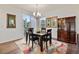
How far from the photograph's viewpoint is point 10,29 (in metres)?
2.58

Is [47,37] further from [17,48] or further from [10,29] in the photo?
[10,29]

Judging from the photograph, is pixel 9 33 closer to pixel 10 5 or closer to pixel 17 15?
pixel 17 15

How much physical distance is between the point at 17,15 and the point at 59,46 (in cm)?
142

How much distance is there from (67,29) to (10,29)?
5.11 feet

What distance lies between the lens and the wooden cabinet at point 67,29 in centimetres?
253

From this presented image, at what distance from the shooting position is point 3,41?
247 centimetres

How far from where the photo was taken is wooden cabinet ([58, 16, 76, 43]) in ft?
8.30

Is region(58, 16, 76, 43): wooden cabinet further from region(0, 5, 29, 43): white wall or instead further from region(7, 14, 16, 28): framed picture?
region(7, 14, 16, 28): framed picture

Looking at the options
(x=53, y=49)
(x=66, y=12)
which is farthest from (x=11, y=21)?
(x=66, y=12)

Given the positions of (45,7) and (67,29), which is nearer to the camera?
(45,7)

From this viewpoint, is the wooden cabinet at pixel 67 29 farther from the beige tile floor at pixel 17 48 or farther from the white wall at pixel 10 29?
the white wall at pixel 10 29

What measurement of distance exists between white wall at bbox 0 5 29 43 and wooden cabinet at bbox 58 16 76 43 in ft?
3.43

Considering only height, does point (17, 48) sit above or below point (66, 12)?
below
